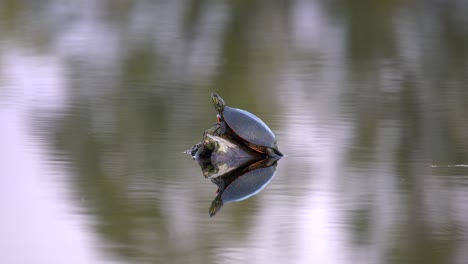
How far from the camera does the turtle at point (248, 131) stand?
28.7ft

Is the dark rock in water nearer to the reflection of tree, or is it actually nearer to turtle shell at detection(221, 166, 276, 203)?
turtle shell at detection(221, 166, 276, 203)

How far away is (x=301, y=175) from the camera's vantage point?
836 centimetres

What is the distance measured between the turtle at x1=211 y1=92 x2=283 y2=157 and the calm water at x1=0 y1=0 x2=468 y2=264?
0.23 meters

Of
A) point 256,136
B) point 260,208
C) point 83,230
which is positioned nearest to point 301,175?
point 256,136

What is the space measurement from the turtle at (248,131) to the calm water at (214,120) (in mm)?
231

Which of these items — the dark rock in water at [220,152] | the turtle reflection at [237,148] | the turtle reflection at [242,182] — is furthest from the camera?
the dark rock in water at [220,152]

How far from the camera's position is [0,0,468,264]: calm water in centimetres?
663

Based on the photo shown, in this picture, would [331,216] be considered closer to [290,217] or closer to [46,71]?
[290,217]

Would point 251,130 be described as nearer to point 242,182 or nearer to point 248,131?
point 248,131

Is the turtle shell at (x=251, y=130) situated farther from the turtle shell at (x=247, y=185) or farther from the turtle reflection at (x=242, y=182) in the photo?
the turtle shell at (x=247, y=185)

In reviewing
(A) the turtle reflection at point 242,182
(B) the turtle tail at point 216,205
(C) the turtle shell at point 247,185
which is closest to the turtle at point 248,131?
(A) the turtle reflection at point 242,182

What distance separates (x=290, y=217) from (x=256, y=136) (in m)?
1.70

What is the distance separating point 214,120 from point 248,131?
5.60 feet

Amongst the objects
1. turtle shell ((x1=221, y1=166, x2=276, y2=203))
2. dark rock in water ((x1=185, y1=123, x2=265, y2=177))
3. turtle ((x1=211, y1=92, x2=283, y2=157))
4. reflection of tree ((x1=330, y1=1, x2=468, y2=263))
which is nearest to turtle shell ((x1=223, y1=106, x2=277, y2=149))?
turtle ((x1=211, y1=92, x2=283, y2=157))
